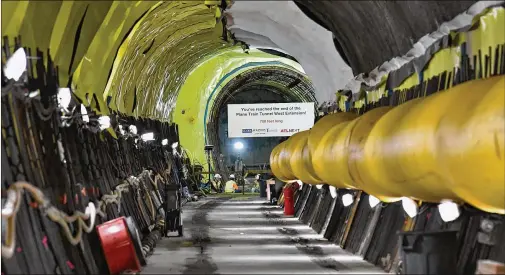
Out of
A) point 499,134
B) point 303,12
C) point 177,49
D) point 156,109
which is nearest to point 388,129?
point 499,134

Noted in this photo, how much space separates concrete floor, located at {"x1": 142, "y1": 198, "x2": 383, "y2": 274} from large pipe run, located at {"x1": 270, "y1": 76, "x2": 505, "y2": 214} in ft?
4.20

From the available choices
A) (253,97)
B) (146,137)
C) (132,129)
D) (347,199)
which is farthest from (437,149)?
(253,97)

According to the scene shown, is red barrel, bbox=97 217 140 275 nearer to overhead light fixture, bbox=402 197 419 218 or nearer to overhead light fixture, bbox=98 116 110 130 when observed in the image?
overhead light fixture, bbox=98 116 110 130

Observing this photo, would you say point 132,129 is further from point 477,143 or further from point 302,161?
point 477,143

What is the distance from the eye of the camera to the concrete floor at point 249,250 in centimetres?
1002

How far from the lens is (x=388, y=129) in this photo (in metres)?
7.82

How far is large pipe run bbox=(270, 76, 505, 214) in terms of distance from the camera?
552 cm

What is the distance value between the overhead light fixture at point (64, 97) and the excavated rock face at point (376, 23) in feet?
13.9

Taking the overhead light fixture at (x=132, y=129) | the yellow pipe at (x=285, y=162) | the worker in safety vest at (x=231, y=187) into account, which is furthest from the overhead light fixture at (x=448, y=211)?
the worker in safety vest at (x=231, y=187)

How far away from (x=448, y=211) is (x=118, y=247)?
402 centimetres

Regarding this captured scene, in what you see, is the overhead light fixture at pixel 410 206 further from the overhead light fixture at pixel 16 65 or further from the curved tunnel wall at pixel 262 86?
the curved tunnel wall at pixel 262 86

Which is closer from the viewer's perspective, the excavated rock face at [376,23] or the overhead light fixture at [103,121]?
the excavated rock face at [376,23]

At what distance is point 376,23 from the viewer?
11250 millimetres

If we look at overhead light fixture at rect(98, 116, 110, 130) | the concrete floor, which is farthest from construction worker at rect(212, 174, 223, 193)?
overhead light fixture at rect(98, 116, 110, 130)
